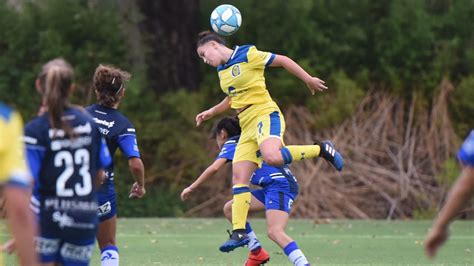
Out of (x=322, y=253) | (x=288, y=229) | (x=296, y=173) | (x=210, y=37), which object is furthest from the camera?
(x=296, y=173)

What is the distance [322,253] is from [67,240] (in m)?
5.92

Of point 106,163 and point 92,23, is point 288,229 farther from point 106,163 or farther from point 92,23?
point 106,163

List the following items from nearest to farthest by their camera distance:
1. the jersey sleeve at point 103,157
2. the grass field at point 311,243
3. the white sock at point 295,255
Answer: the jersey sleeve at point 103,157 → the white sock at point 295,255 → the grass field at point 311,243

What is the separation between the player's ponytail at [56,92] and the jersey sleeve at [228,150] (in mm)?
3982

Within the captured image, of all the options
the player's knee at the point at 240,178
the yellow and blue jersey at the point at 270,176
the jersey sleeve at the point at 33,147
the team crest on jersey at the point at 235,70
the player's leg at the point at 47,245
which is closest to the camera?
the jersey sleeve at the point at 33,147

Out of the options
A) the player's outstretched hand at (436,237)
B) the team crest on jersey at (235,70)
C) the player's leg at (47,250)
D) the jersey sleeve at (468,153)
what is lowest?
the player's leg at (47,250)

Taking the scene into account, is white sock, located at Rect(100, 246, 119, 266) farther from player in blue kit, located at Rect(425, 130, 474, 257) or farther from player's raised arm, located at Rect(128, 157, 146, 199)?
player in blue kit, located at Rect(425, 130, 474, 257)

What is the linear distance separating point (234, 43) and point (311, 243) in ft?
23.7

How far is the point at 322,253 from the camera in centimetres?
1095

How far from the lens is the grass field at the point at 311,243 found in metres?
10.2

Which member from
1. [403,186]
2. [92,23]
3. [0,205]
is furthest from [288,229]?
[0,205]

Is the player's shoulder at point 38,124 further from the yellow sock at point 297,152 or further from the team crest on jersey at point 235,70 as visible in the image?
the team crest on jersey at point 235,70

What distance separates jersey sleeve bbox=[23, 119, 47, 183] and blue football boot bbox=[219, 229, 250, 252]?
3392 millimetres

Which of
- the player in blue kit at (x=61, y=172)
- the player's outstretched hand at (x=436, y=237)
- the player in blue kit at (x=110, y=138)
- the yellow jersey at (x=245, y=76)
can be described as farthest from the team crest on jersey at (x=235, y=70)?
the player's outstretched hand at (x=436, y=237)
